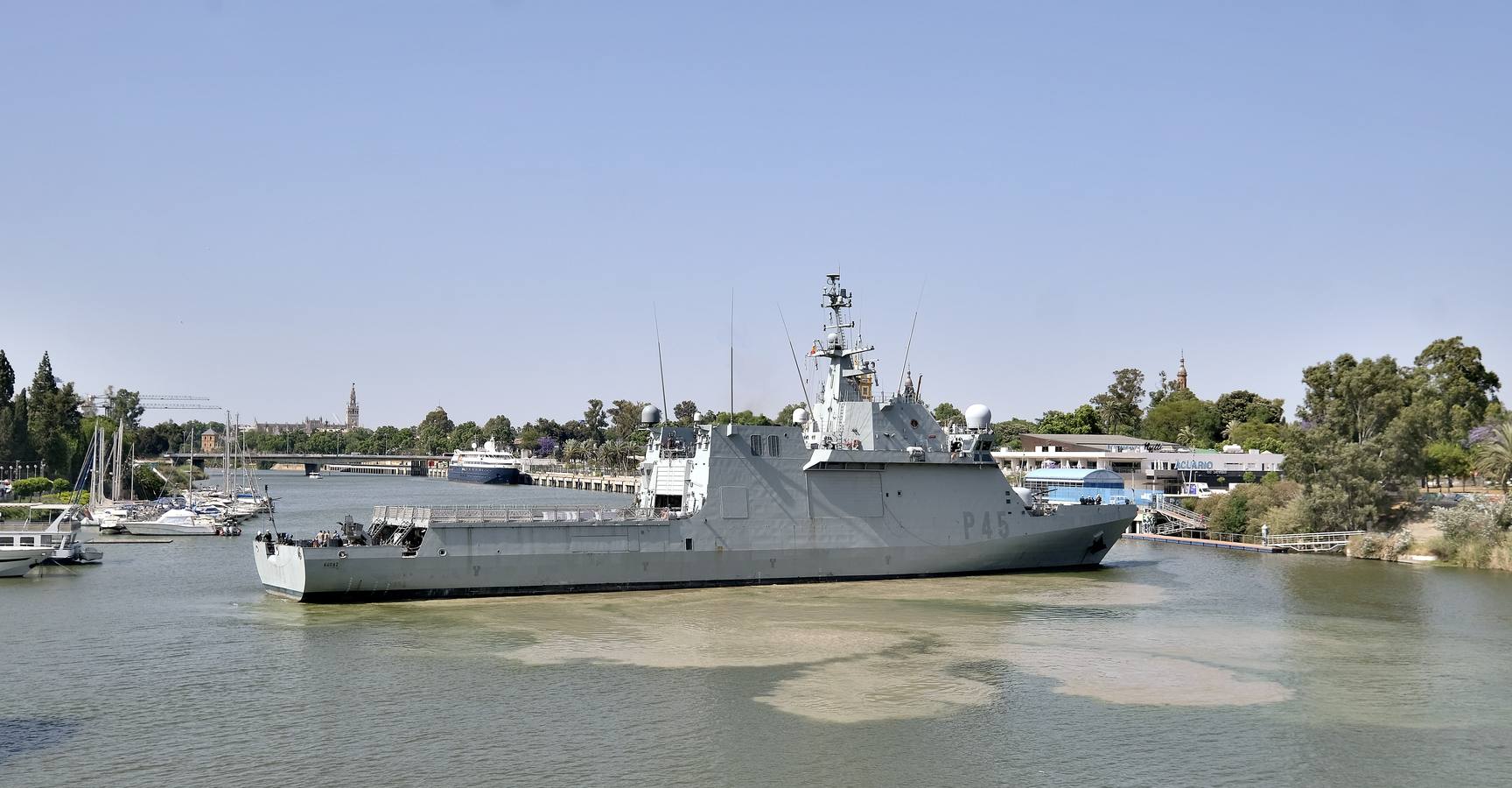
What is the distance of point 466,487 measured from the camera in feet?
374

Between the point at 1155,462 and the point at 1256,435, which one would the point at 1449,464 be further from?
the point at 1256,435

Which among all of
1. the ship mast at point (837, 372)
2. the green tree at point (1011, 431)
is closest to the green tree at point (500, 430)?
the green tree at point (1011, 431)

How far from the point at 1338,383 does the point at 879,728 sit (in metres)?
39.7

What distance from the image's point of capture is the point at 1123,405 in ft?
337

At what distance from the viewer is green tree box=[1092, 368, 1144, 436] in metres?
102

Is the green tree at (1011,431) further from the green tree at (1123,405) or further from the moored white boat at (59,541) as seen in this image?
the moored white boat at (59,541)

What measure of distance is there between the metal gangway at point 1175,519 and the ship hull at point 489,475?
83331 millimetres

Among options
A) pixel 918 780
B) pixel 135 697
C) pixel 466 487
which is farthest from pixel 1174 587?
pixel 466 487

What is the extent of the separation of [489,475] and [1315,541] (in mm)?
95627

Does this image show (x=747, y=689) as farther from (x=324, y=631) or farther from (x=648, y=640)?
(x=324, y=631)

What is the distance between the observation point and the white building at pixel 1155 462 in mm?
64062

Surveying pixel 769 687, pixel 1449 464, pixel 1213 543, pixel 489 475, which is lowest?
pixel 769 687

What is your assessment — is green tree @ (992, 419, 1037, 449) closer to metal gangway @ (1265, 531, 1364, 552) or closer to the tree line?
the tree line

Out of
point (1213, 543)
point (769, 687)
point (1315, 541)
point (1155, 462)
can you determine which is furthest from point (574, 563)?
point (1155, 462)
